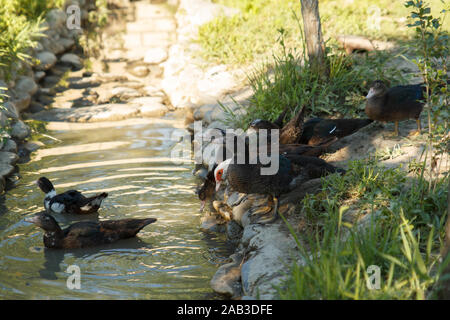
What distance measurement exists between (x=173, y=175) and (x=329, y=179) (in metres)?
3.34

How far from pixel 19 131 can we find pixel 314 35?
5.66 meters

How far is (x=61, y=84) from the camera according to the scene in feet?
44.2

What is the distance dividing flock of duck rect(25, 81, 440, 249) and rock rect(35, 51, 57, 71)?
738 centimetres

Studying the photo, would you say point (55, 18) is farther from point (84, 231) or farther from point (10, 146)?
point (84, 231)

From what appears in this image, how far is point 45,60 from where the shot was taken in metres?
13.5

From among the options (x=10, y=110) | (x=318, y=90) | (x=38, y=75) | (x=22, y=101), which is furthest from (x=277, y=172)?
(x=38, y=75)

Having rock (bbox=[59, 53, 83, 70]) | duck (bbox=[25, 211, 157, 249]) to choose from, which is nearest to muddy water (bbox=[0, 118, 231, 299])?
duck (bbox=[25, 211, 157, 249])

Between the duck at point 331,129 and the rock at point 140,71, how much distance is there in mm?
8905

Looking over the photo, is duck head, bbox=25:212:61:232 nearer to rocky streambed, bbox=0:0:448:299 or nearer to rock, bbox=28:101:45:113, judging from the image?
rocky streambed, bbox=0:0:448:299

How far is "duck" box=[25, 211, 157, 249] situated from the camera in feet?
18.4

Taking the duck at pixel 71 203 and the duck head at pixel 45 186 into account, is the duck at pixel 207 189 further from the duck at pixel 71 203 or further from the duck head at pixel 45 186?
the duck head at pixel 45 186
